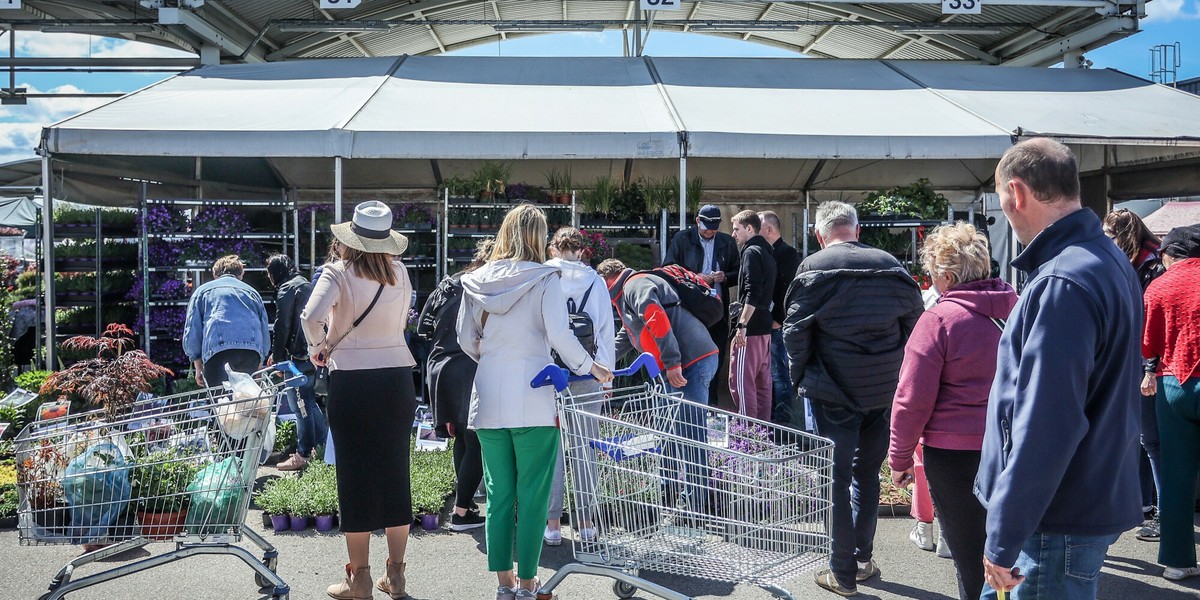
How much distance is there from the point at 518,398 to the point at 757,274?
3867 millimetres

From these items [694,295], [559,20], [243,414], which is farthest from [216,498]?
[559,20]

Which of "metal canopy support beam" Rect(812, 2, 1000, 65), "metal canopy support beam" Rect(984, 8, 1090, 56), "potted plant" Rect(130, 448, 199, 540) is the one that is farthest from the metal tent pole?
"metal canopy support beam" Rect(984, 8, 1090, 56)

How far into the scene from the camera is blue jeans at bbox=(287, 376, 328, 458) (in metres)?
7.55

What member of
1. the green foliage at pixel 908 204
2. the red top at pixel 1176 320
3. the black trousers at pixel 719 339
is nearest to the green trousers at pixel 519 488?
the red top at pixel 1176 320

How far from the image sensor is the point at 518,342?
14.4ft

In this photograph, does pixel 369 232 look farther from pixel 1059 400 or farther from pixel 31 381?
pixel 31 381

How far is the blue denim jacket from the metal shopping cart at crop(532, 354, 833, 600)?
3973mm

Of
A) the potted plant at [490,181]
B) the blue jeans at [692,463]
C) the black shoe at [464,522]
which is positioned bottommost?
the black shoe at [464,522]

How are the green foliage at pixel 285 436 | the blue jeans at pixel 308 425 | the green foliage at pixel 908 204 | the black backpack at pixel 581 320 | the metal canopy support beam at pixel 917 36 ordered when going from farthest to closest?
the metal canopy support beam at pixel 917 36
the green foliage at pixel 908 204
the green foliage at pixel 285 436
the blue jeans at pixel 308 425
the black backpack at pixel 581 320

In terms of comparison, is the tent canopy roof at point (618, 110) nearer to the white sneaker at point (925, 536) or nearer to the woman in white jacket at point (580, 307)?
the woman in white jacket at point (580, 307)

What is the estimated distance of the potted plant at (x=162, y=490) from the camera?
168 inches

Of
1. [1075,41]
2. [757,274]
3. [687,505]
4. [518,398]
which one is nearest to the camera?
[687,505]

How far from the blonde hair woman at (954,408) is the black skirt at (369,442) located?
2.43 meters

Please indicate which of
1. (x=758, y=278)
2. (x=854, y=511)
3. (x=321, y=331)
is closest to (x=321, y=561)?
(x=321, y=331)
